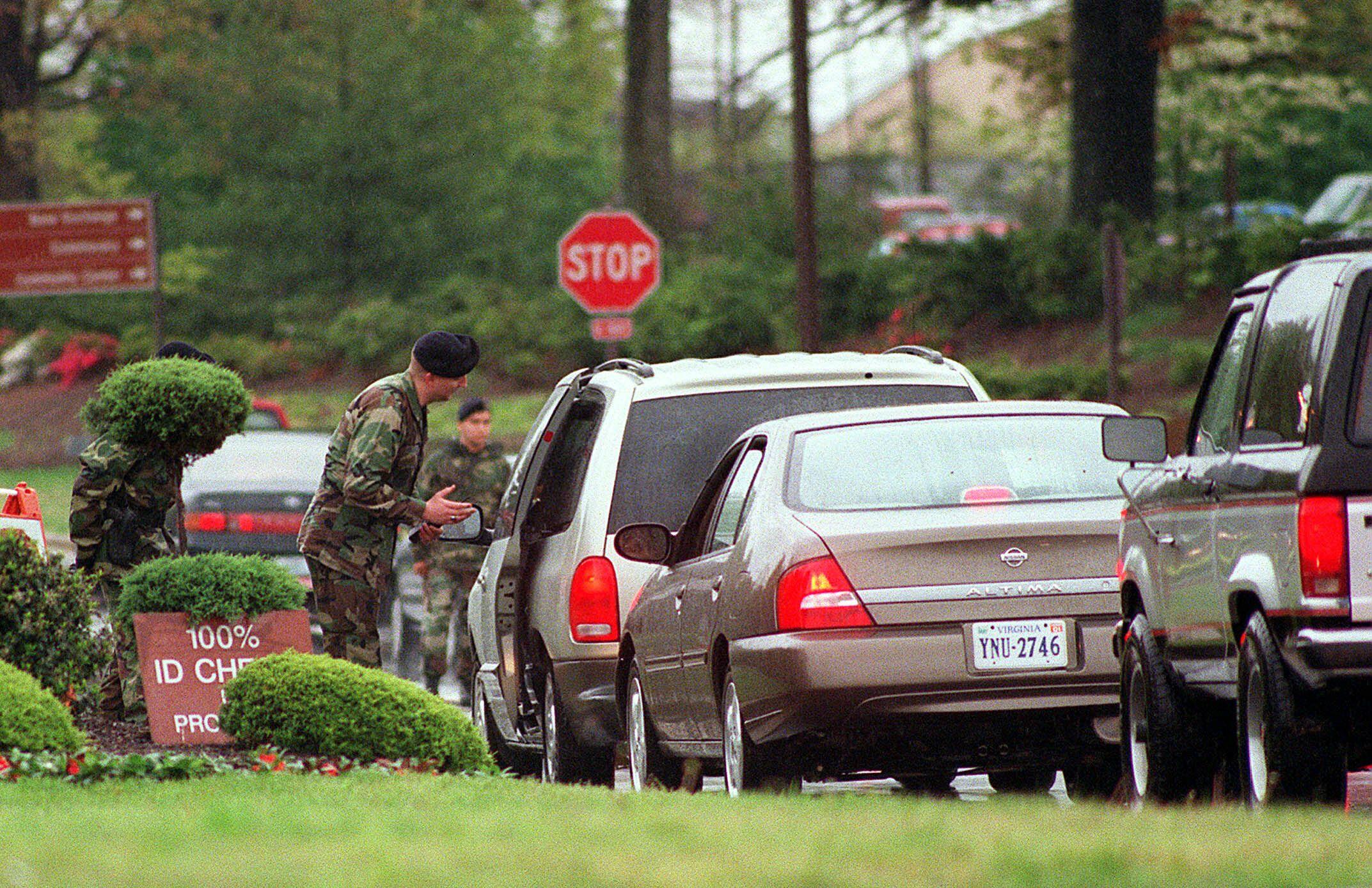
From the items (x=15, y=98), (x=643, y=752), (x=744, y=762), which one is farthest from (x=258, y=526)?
(x=15, y=98)

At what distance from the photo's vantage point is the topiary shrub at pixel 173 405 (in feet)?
34.5

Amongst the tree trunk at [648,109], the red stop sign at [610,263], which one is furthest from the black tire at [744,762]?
the tree trunk at [648,109]

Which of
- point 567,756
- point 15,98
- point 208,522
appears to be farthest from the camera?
point 15,98

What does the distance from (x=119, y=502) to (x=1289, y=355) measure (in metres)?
5.91

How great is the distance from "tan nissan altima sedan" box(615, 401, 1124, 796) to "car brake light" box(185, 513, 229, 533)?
7582mm

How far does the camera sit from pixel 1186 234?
104 ft

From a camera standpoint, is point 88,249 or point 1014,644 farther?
point 88,249

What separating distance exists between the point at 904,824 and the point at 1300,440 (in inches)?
70.0

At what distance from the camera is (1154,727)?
8062 millimetres

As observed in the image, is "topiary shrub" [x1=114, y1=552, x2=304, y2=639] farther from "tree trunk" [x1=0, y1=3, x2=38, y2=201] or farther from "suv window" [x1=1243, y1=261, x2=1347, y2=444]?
"tree trunk" [x1=0, y1=3, x2=38, y2=201]

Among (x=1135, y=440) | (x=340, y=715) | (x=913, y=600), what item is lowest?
(x=340, y=715)

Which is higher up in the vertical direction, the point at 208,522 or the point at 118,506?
the point at 118,506

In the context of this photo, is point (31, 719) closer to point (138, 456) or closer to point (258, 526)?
point (138, 456)

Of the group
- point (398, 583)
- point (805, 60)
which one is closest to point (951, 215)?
point (805, 60)
